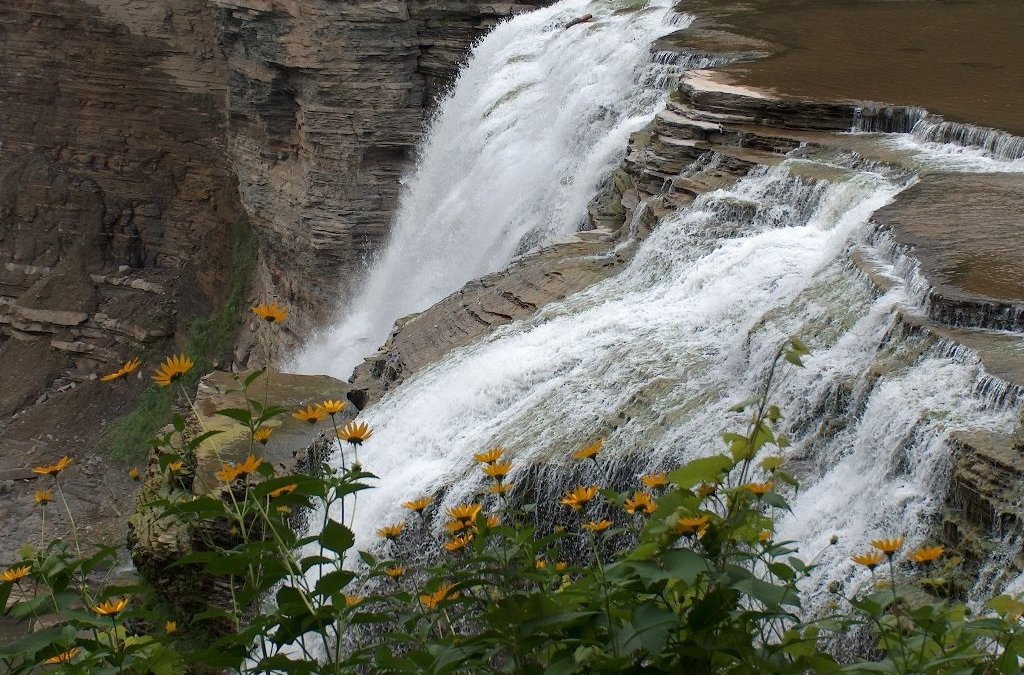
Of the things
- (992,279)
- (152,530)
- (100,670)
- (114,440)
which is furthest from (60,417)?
(100,670)

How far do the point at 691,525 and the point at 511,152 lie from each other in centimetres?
1125

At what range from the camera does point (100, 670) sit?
8.83 ft

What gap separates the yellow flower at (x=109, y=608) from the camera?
8.95 ft

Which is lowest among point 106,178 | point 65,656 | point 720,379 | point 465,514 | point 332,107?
point 106,178

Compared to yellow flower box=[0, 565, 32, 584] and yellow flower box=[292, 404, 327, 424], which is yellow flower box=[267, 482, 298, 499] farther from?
yellow flower box=[0, 565, 32, 584]

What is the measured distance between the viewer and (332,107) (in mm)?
16609

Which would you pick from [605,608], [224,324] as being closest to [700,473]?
[605,608]

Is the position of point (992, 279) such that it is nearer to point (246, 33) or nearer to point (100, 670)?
point (100, 670)

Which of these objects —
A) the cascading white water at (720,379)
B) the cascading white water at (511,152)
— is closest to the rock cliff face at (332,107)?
the cascading white water at (511,152)

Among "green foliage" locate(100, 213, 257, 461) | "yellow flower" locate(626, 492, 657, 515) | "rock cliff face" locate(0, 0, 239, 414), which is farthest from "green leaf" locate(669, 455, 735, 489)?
"rock cliff face" locate(0, 0, 239, 414)

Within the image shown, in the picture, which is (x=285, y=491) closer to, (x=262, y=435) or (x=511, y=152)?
(x=262, y=435)

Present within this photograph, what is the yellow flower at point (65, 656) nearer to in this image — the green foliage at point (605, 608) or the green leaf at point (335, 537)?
the green foliage at point (605, 608)

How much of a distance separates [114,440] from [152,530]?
31.9 ft

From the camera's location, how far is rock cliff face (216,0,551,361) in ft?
52.8
